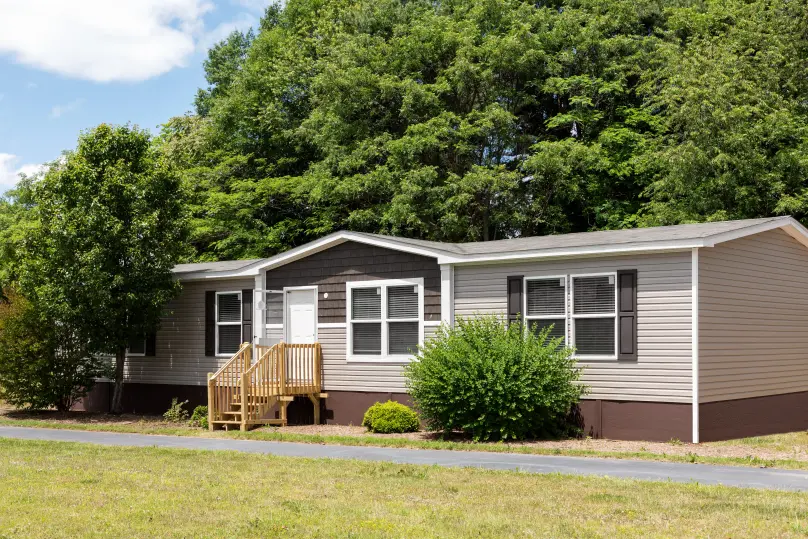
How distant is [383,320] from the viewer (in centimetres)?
1822

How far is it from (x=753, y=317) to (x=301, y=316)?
862cm

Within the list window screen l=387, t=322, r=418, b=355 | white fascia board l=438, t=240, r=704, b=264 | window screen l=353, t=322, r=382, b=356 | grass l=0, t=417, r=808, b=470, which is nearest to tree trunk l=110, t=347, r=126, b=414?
grass l=0, t=417, r=808, b=470

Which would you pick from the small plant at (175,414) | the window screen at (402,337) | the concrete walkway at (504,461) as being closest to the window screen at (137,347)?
the small plant at (175,414)

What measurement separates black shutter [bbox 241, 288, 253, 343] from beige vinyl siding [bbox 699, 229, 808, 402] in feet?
31.2

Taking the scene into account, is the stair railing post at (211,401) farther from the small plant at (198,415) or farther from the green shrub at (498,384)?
the green shrub at (498,384)

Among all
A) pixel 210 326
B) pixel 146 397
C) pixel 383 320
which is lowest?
pixel 146 397

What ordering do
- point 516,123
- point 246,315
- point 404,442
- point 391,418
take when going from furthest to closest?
point 516,123 < point 246,315 < point 391,418 < point 404,442

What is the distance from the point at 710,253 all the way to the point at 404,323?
5.79 metres

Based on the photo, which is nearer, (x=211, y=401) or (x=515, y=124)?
(x=211, y=401)

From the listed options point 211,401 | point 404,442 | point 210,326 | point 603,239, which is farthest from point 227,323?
point 603,239

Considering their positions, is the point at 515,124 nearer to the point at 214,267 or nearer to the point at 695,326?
the point at 214,267

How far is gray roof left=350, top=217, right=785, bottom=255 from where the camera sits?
593 inches

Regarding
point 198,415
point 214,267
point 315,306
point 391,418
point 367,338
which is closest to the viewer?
point 391,418

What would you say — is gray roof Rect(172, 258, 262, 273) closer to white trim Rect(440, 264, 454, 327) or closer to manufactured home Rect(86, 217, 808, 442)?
manufactured home Rect(86, 217, 808, 442)
